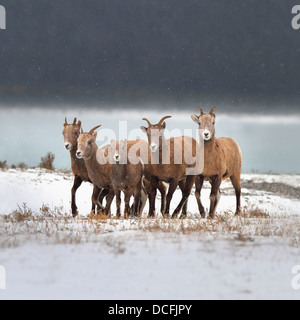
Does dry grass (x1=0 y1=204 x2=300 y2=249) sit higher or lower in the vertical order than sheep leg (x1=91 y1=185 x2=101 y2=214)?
lower

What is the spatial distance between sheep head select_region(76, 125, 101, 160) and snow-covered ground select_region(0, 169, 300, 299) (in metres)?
2.07

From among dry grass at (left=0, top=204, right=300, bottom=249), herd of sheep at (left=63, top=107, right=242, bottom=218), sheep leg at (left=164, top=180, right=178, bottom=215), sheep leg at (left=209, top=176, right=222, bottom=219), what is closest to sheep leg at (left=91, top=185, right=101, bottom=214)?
herd of sheep at (left=63, top=107, right=242, bottom=218)

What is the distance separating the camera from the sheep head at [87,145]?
38.3 ft

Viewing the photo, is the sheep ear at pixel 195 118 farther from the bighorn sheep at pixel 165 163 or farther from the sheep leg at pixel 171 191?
the sheep leg at pixel 171 191

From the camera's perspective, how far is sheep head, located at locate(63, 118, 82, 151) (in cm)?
1230

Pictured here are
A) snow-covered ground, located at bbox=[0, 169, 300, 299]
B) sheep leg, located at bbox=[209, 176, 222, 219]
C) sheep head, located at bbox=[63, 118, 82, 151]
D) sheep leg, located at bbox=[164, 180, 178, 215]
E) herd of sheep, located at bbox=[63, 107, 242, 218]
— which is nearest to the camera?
snow-covered ground, located at bbox=[0, 169, 300, 299]

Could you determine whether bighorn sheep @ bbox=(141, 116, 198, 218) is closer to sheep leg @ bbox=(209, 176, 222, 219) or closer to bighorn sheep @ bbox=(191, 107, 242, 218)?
bighorn sheep @ bbox=(191, 107, 242, 218)

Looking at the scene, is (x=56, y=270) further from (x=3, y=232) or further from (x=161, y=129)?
(x=161, y=129)

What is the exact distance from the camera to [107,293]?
536 centimetres

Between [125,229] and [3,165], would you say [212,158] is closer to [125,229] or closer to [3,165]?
[125,229]

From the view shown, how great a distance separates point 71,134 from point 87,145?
2.47 feet
